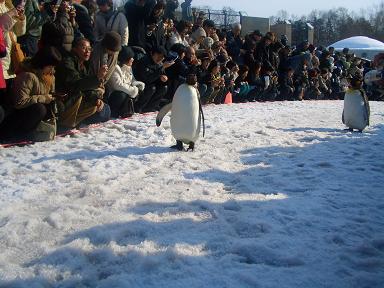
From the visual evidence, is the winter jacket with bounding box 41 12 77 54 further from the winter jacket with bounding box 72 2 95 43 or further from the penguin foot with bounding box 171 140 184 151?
the penguin foot with bounding box 171 140 184 151

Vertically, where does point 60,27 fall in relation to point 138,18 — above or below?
below

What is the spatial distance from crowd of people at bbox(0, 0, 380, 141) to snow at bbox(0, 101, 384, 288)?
39cm

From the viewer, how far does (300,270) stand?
204 cm

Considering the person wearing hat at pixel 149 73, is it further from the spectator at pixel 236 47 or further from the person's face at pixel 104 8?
the spectator at pixel 236 47

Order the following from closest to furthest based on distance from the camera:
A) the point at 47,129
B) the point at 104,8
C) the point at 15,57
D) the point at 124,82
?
the point at 15,57 → the point at 47,129 → the point at 124,82 → the point at 104,8

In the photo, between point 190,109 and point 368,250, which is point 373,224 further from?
point 190,109

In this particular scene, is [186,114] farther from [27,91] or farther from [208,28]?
[208,28]

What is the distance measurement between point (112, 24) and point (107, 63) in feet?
4.46

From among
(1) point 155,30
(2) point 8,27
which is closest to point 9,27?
(2) point 8,27

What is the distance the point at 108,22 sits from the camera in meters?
6.30

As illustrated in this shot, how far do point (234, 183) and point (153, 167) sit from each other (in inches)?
29.5

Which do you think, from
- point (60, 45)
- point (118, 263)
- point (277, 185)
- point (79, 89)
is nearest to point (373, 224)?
point (277, 185)

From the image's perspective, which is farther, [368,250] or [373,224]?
[373,224]

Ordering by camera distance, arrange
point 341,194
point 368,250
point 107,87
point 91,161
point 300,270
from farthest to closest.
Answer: point 107,87, point 91,161, point 341,194, point 368,250, point 300,270
